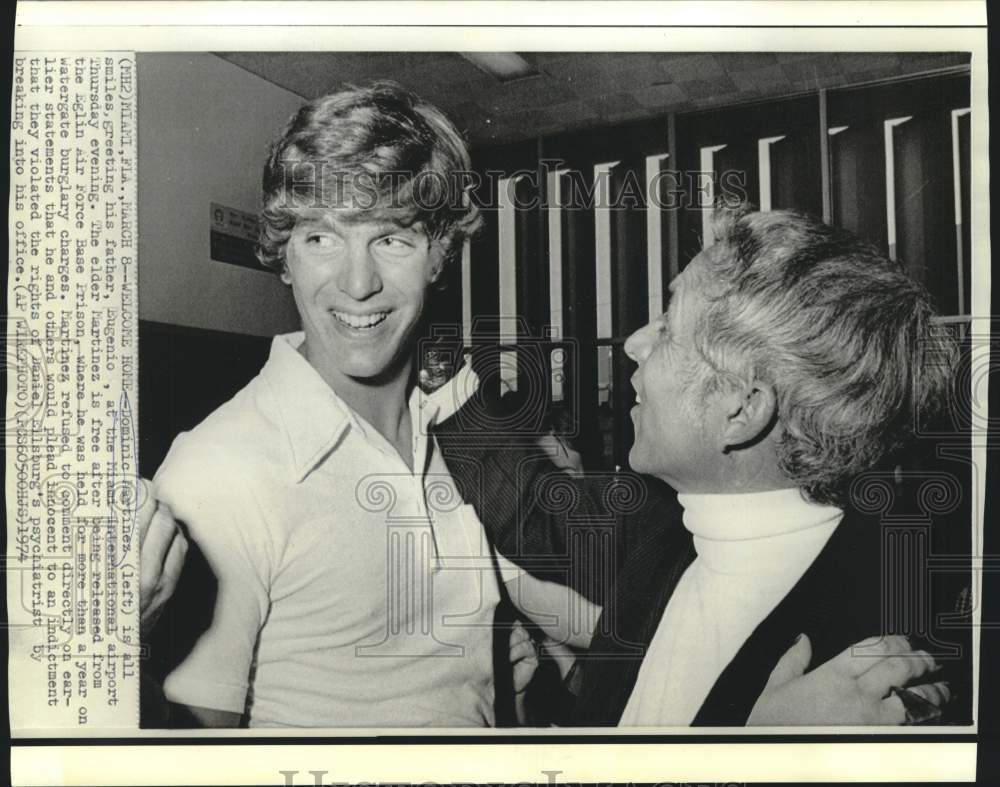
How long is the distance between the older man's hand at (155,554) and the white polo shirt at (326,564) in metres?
0.02

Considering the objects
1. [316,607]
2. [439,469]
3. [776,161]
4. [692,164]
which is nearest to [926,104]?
[776,161]

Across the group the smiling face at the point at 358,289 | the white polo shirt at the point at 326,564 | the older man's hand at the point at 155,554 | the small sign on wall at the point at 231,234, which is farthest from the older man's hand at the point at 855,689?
the small sign on wall at the point at 231,234

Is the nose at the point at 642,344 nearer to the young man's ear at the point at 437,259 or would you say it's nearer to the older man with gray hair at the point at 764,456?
the older man with gray hair at the point at 764,456

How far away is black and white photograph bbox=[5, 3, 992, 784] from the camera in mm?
1094

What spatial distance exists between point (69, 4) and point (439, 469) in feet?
2.87

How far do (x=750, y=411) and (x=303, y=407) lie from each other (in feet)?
2.09

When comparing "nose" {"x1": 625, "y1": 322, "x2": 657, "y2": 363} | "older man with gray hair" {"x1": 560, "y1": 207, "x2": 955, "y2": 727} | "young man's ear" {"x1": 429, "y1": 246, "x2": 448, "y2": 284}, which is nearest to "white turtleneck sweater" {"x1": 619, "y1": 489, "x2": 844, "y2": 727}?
"older man with gray hair" {"x1": 560, "y1": 207, "x2": 955, "y2": 727}

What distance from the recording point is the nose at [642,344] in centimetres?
112

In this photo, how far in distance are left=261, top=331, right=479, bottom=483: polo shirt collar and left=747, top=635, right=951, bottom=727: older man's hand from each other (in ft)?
2.38

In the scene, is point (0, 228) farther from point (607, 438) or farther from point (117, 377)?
point (607, 438)

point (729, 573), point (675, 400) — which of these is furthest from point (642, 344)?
point (729, 573)

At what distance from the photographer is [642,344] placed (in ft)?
3.67

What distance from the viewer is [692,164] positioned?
1130 millimetres

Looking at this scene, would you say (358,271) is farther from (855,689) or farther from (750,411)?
(855,689)
